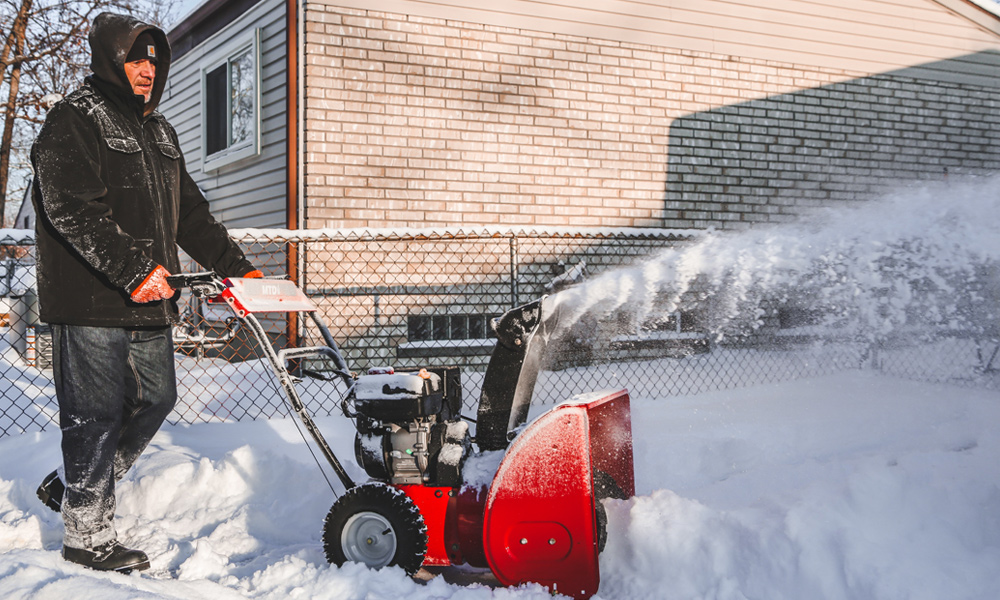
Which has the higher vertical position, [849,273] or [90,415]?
[849,273]

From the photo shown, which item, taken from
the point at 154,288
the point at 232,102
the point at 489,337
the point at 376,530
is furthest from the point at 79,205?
the point at 232,102

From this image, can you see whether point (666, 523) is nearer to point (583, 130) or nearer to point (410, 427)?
point (410, 427)

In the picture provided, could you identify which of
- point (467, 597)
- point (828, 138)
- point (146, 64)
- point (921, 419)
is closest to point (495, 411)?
point (467, 597)

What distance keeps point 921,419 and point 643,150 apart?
4566 millimetres

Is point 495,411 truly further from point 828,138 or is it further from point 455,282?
point 828,138

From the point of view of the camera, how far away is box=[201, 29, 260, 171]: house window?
25.3 ft

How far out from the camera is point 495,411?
9.03 ft

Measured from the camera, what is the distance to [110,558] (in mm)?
2451

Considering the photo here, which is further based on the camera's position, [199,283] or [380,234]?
[380,234]

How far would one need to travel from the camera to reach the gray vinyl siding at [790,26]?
766cm

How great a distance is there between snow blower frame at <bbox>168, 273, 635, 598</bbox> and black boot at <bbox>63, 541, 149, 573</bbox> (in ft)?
2.21

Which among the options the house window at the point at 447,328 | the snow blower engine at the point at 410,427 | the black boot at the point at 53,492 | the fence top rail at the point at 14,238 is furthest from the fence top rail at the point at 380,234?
the snow blower engine at the point at 410,427

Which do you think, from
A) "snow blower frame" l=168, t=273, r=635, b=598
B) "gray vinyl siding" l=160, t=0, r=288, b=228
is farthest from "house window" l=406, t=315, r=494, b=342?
"snow blower frame" l=168, t=273, r=635, b=598

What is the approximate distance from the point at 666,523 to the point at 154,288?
200cm
